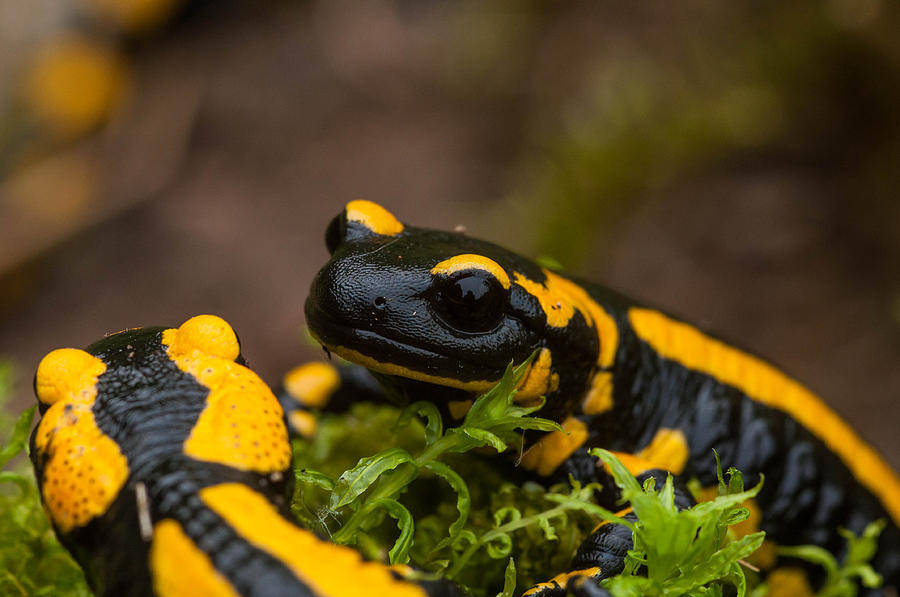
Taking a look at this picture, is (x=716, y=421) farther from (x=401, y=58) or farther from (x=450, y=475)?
(x=401, y=58)

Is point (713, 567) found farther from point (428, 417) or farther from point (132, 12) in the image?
point (132, 12)

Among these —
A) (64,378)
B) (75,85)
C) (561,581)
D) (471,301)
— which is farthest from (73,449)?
(75,85)

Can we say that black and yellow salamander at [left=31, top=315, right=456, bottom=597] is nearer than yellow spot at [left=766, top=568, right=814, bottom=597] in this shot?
Yes

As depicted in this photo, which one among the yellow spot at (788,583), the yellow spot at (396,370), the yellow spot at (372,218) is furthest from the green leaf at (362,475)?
the yellow spot at (788,583)

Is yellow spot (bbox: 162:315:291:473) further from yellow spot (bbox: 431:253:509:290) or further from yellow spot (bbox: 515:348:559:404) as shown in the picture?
yellow spot (bbox: 515:348:559:404)

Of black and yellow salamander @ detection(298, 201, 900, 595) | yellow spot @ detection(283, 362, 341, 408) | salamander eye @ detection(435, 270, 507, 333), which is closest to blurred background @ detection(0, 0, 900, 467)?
black and yellow salamander @ detection(298, 201, 900, 595)
